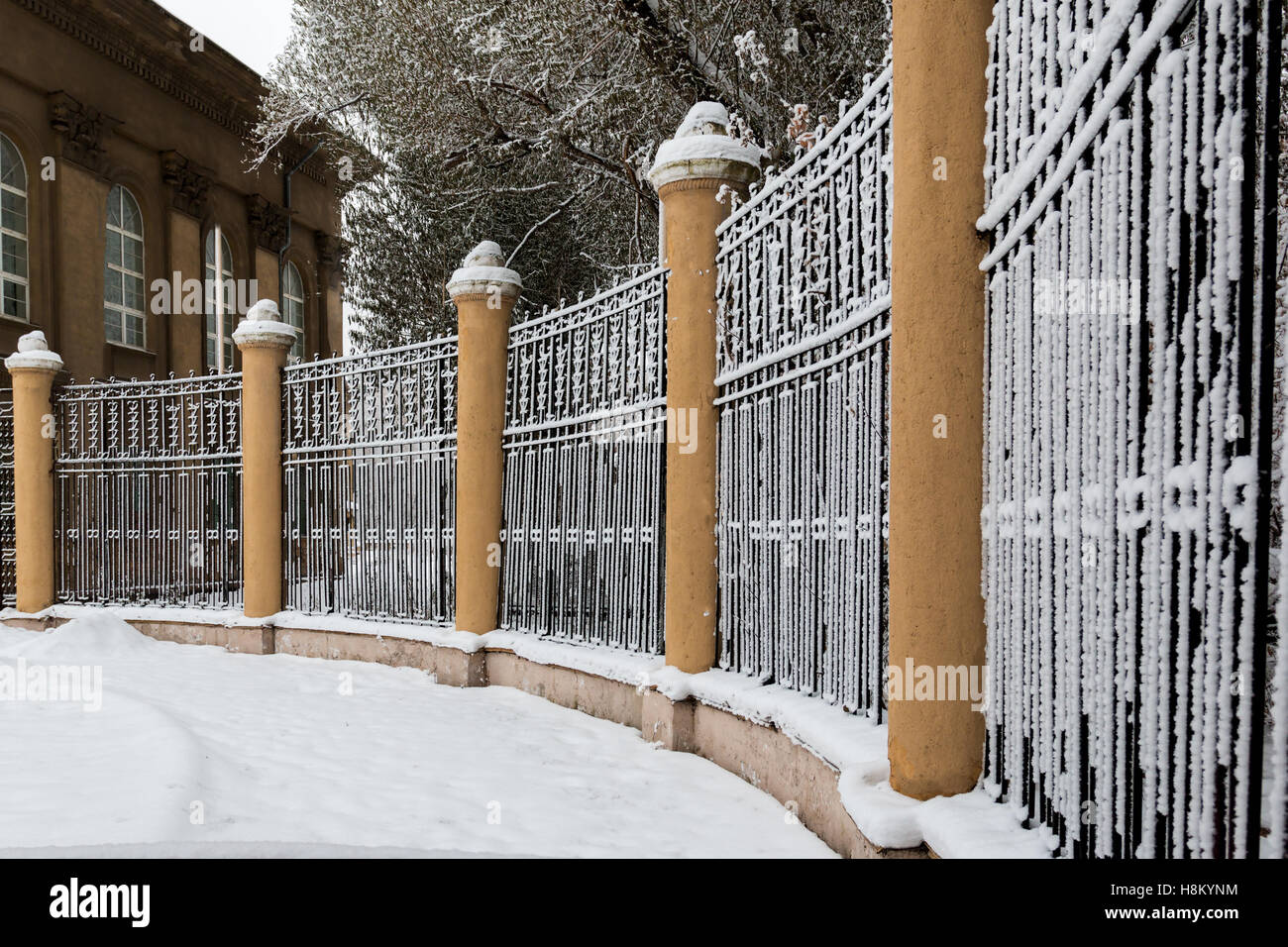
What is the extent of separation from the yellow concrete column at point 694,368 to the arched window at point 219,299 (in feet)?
46.5

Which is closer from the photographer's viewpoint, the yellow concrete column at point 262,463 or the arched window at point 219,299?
the yellow concrete column at point 262,463

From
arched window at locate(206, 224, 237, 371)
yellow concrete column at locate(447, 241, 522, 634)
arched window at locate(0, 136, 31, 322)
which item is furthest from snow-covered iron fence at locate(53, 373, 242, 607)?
arched window at locate(206, 224, 237, 371)

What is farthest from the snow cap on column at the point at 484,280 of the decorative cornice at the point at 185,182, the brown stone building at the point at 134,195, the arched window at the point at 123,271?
the decorative cornice at the point at 185,182

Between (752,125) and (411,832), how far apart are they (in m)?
8.27

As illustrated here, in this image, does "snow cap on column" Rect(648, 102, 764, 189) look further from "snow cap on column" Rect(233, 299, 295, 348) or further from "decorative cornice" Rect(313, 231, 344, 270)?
"decorative cornice" Rect(313, 231, 344, 270)

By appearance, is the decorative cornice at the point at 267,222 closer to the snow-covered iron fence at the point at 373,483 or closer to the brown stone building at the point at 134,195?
the brown stone building at the point at 134,195

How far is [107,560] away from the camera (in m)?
11.1

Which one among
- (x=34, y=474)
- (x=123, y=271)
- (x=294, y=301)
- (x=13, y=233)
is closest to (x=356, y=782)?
(x=34, y=474)

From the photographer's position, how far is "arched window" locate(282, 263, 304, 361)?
20484mm

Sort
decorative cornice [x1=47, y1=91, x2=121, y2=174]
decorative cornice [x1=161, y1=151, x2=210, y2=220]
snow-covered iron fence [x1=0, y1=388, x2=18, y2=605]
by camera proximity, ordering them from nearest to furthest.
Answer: snow-covered iron fence [x1=0, y1=388, x2=18, y2=605], decorative cornice [x1=47, y1=91, x2=121, y2=174], decorative cornice [x1=161, y1=151, x2=210, y2=220]

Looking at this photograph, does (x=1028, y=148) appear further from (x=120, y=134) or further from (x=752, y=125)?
(x=120, y=134)

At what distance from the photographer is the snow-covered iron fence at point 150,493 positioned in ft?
34.5

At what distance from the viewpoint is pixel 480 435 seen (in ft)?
25.1

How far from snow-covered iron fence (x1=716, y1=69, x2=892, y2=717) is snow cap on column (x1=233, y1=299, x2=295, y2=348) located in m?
5.76
